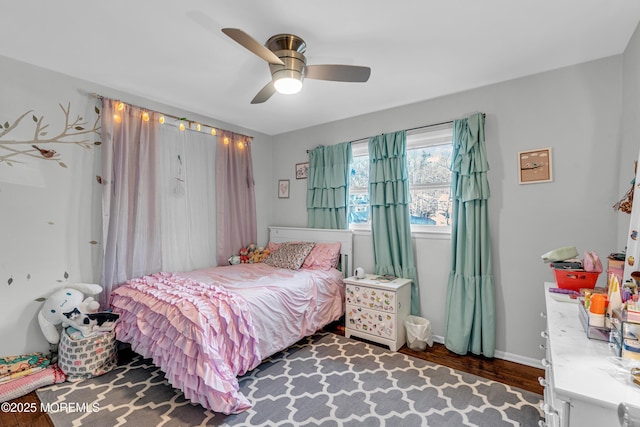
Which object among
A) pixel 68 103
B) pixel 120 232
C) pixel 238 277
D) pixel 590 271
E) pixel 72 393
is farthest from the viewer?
pixel 238 277

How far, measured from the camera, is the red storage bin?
1.70m

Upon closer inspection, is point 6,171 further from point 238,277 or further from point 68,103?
point 238,277

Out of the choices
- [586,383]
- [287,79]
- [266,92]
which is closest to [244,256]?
[266,92]

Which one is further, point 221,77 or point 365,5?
point 221,77

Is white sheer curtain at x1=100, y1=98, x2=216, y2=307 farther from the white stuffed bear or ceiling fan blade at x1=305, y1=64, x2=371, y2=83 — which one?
ceiling fan blade at x1=305, y1=64, x2=371, y2=83

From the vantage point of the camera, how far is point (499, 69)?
2.47 m

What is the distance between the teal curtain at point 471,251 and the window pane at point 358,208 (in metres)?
1.10

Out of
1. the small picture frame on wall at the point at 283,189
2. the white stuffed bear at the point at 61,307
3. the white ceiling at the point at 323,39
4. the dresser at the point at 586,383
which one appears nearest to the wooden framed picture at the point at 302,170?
the small picture frame on wall at the point at 283,189

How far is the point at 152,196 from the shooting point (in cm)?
305

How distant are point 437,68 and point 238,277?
272 cm

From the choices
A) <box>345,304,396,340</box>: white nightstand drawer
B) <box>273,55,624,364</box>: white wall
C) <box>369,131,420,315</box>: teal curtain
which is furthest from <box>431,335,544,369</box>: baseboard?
<box>345,304,396,340</box>: white nightstand drawer

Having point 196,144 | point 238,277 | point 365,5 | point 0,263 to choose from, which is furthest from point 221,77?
point 0,263

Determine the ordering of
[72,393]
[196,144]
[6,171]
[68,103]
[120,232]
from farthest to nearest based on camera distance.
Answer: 1. [196,144]
2. [120,232]
3. [68,103]
4. [6,171]
5. [72,393]

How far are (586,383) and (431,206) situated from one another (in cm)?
242
